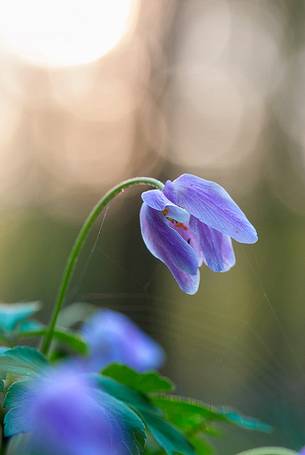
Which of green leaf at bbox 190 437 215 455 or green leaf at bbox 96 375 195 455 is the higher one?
green leaf at bbox 96 375 195 455

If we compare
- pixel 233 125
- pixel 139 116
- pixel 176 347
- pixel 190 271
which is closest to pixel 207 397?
pixel 176 347

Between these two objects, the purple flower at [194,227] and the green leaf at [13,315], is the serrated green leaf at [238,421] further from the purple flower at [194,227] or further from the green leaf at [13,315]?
the green leaf at [13,315]

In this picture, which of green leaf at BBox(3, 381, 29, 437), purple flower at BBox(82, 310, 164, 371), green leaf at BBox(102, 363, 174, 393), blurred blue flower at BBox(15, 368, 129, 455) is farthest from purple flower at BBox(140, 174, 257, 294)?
purple flower at BBox(82, 310, 164, 371)

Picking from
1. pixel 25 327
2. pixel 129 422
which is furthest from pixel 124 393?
pixel 25 327

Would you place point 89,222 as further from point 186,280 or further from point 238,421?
point 238,421

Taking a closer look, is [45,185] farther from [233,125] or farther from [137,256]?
[137,256]

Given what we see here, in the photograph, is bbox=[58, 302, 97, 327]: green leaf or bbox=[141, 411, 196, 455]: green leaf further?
bbox=[58, 302, 97, 327]: green leaf

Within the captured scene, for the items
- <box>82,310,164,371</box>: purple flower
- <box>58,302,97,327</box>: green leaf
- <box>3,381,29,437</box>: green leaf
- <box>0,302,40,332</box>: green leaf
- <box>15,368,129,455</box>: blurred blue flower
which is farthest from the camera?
<box>58,302,97,327</box>: green leaf

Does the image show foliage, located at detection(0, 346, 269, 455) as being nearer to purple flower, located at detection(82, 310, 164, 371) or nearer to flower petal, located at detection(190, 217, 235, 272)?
flower petal, located at detection(190, 217, 235, 272)

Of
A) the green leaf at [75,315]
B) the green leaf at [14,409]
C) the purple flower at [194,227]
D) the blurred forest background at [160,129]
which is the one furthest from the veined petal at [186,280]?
the blurred forest background at [160,129]
